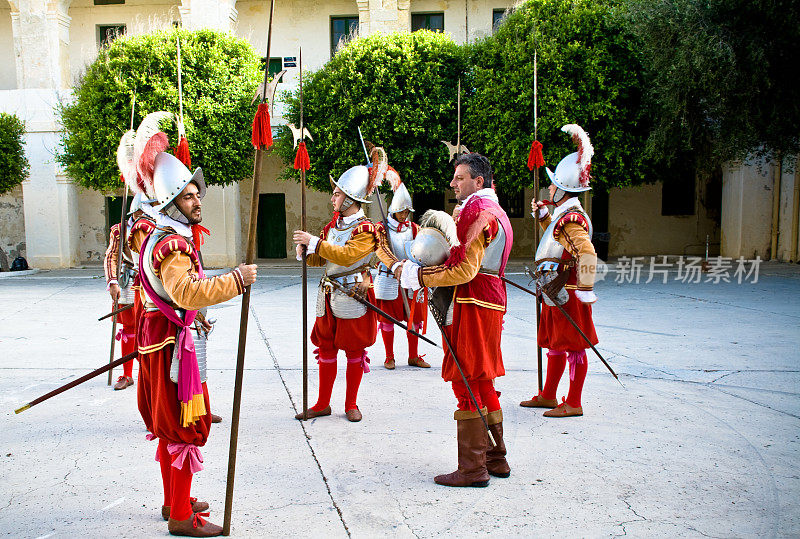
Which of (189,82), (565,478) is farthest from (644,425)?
(189,82)

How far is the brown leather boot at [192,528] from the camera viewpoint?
323cm

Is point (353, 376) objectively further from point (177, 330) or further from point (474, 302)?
point (177, 330)

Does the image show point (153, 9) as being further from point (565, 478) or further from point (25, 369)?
point (565, 478)

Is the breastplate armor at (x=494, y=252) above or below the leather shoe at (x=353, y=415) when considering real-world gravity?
above

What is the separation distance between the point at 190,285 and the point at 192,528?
1.28m

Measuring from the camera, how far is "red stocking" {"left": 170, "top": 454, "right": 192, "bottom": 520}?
10.5 ft

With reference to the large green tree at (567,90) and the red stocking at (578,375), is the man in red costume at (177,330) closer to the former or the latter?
the red stocking at (578,375)

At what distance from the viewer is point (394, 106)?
48.7 ft

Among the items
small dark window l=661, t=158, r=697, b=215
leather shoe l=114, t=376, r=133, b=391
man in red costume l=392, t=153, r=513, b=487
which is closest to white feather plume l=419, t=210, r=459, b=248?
man in red costume l=392, t=153, r=513, b=487

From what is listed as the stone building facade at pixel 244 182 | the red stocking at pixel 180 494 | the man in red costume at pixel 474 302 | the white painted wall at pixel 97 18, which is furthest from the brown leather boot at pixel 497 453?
the white painted wall at pixel 97 18

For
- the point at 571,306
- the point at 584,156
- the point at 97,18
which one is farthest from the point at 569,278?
the point at 97,18

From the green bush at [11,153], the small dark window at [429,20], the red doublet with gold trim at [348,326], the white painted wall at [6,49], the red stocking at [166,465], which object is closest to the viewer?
the red stocking at [166,465]

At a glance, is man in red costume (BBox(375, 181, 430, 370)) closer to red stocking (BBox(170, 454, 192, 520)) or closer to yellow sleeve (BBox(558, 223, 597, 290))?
yellow sleeve (BBox(558, 223, 597, 290))

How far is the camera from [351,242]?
472 cm
